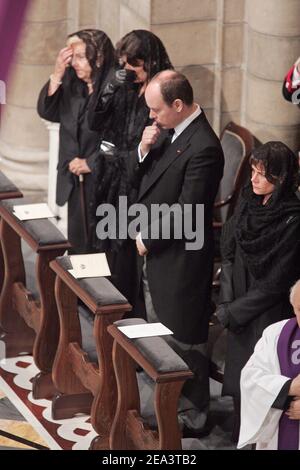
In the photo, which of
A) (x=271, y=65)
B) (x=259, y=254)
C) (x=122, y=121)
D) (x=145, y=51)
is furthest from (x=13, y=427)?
(x=271, y=65)

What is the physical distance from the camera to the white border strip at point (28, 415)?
486 centimetres

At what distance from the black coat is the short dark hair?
2.19ft

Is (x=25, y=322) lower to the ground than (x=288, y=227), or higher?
lower

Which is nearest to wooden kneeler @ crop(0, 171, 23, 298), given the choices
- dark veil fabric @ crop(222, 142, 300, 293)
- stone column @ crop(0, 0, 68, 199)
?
stone column @ crop(0, 0, 68, 199)

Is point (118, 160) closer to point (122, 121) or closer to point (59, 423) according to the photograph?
point (122, 121)

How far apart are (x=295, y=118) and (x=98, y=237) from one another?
5.05 feet

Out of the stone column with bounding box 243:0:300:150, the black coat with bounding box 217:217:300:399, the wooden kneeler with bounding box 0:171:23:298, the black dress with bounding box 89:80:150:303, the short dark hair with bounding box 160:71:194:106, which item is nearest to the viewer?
the black coat with bounding box 217:217:300:399

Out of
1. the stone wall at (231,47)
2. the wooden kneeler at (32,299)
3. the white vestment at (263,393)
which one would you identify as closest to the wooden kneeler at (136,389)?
the white vestment at (263,393)

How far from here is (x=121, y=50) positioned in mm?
5219

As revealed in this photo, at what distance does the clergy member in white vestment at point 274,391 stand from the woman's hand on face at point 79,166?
8.57 feet

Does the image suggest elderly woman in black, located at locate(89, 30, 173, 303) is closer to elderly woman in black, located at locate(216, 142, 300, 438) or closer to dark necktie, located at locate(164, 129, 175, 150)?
dark necktie, located at locate(164, 129, 175, 150)

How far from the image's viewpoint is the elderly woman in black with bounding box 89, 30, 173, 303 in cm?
517
